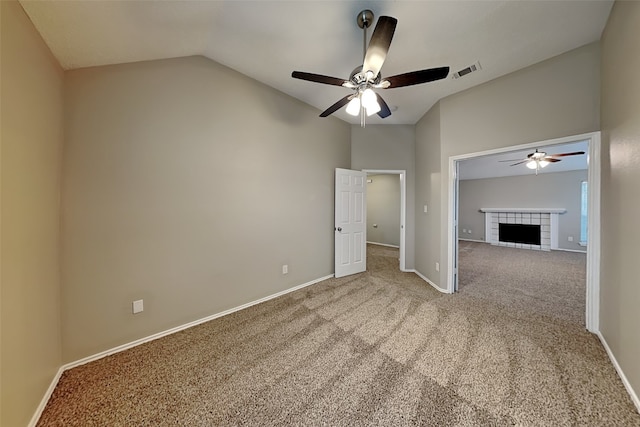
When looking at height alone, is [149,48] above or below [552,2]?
below

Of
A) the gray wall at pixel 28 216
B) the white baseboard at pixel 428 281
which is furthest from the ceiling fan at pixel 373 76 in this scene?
the white baseboard at pixel 428 281

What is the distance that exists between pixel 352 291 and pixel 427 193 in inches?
81.2

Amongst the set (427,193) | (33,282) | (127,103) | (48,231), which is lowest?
(33,282)

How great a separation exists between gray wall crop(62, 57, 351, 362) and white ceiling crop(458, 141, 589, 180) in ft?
14.9

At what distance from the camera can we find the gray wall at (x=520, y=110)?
2.23 metres

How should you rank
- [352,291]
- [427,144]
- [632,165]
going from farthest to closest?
[427,144]
[352,291]
[632,165]

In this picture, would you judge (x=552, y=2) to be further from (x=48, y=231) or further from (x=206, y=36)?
(x=48, y=231)

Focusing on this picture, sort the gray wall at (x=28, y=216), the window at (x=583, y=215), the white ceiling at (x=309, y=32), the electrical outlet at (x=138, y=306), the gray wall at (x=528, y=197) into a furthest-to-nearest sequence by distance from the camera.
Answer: the gray wall at (x=528, y=197)
the window at (x=583, y=215)
the electrical outlet at (x=138, y=306)
the white ceiling at (x=309, y=32)
the gray wall at (x=28, y=216)

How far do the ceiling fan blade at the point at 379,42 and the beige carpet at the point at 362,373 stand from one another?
2309 millimetres

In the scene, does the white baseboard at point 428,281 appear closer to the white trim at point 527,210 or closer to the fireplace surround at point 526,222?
the fireplace surround at point 526,222

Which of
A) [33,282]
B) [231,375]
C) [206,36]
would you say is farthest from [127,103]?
[231,375]

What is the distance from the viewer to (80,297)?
187cm

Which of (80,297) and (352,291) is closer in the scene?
(80,297)

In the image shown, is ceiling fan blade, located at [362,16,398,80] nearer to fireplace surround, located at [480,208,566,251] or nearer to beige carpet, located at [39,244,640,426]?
beige carpet, located at [39,244,640,426]
